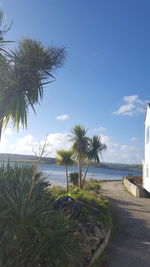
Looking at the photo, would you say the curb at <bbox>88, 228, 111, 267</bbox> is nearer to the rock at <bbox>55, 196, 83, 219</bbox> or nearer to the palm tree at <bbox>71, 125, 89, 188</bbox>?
the rock at <bbox>55, 196, 83, 219</bbox>

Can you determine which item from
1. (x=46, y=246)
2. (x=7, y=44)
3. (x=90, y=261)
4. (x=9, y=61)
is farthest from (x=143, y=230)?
(x=7, y=44)

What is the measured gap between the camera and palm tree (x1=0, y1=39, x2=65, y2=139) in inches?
269

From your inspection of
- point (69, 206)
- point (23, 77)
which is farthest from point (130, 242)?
point (23, 77)

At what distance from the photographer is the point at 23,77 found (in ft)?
23.3

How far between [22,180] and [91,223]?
3.09 meters

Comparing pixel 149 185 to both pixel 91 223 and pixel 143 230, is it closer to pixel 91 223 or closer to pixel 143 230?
pixel 143 230

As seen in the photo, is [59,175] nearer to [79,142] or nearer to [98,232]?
[79,142]

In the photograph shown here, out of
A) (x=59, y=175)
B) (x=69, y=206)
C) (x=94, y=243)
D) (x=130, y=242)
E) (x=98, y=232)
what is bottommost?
(x=59, y=175)

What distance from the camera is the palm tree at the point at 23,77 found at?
22.4 feet

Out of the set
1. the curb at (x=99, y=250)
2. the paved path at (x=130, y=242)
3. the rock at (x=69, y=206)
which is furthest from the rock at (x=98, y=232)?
the rock at (x=69, y=206)

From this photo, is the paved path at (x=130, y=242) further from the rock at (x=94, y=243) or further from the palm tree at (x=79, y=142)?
the palm tree at (x=79, y=142)

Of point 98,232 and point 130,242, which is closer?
point 98,232

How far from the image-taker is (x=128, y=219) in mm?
8852

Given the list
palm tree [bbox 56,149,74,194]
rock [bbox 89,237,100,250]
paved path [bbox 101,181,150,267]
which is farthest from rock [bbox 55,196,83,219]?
palm tree [bbox 56,149,74,194]
